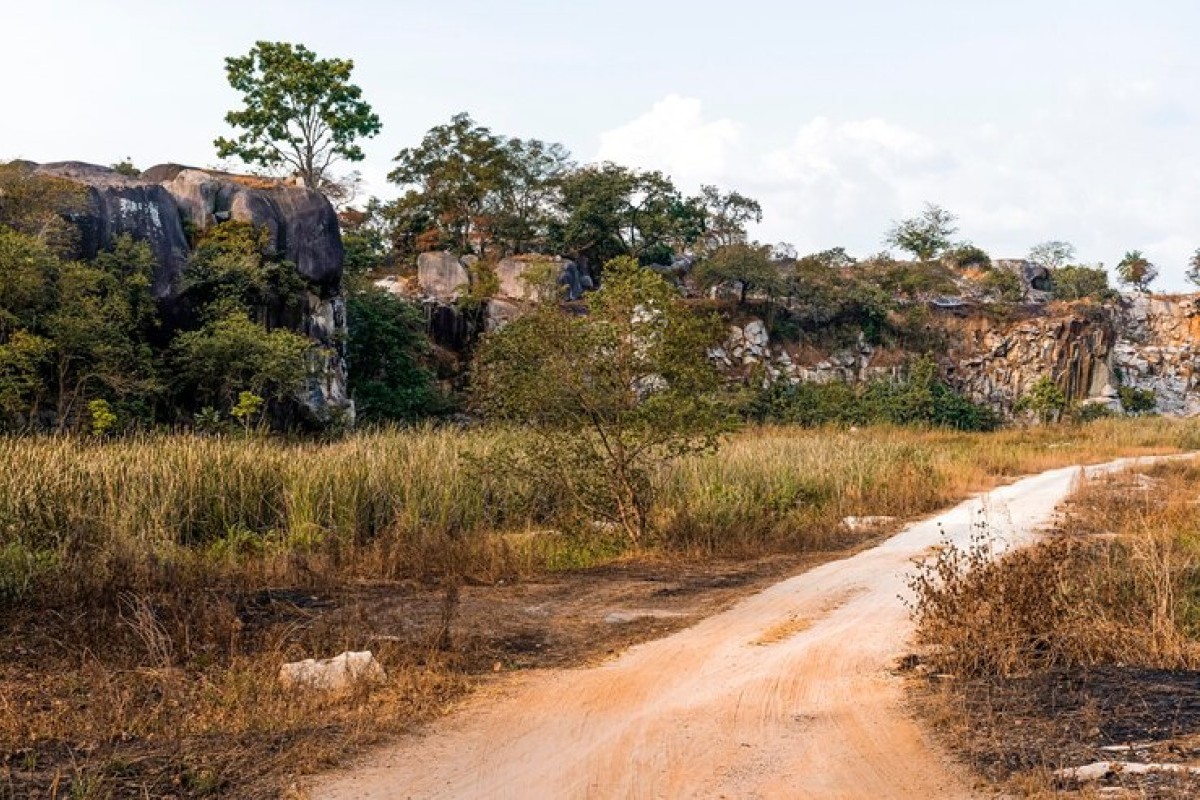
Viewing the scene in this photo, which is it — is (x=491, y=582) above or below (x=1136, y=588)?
below

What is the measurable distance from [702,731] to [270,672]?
9.37 ft

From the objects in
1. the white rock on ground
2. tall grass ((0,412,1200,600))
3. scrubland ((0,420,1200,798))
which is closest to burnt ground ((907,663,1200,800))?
scrubland ((0,420,1200,798))

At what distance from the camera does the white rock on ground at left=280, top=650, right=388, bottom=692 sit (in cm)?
634

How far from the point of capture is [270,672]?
6590 millimetres

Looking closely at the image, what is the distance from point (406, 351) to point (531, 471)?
75.6 ft

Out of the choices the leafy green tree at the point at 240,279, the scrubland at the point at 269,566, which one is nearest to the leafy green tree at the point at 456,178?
the leafy green tree at the point at 240,279

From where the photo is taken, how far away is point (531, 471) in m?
13.3

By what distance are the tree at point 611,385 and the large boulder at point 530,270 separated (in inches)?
1154

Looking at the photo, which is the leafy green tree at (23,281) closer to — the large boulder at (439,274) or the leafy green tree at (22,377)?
the leafy green tree at (22,377)

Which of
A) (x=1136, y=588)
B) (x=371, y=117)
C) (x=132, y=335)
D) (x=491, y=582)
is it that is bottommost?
(x=491, y=582)

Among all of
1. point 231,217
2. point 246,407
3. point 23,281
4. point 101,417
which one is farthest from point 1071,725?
point 231,217

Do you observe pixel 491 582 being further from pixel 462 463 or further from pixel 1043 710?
pixel 1043 710

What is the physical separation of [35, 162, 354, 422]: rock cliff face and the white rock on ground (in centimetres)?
2151

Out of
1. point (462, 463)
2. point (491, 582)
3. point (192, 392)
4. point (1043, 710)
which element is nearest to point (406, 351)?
point (192, 392)
